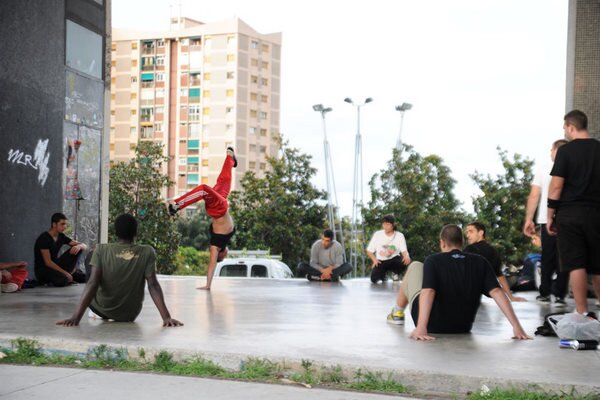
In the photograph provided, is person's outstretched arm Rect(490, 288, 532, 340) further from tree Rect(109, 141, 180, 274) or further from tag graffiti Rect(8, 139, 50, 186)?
tree Rect(109, 141, 180, 274)

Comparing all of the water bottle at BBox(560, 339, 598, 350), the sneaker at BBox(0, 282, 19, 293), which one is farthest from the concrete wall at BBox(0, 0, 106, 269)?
the water bottle at BBox(560, 339, 598, 350)

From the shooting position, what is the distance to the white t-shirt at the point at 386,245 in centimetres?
1817

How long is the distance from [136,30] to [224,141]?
68.1ft

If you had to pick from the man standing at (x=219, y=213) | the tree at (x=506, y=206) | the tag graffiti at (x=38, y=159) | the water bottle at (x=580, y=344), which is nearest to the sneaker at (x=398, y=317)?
the water bottle at (x=580, y=344)

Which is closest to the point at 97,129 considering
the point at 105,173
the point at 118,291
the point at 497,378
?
the point at 105,173

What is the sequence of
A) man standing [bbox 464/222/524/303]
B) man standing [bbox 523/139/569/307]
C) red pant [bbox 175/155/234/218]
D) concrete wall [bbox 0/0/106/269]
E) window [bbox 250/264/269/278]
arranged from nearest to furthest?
1. man standing [bbox 523/139/569/307]
2. man standing [bbox 464/222/524/303]
3. red pant [bbox 175/155/234/218]
4. concrete wall [bbox 0/0/106/269]
5. window [bbox 250/264/269/278]

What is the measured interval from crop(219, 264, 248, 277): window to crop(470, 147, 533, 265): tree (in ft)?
76.5

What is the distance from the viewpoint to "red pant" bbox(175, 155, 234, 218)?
43.5 feet

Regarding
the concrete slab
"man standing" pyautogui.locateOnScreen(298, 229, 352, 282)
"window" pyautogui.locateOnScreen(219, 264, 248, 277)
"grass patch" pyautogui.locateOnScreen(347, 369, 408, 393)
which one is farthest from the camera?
"window" pyautogui.locateOnScreen(219, 264, 248, 277)

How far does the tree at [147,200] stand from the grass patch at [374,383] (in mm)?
43263

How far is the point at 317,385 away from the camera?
232 inches

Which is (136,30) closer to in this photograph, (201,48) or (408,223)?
(201,48)

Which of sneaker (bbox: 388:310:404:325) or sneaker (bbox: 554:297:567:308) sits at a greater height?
sneaker (bbox: 388:310:404:325)

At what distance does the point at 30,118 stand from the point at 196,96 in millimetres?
103586
